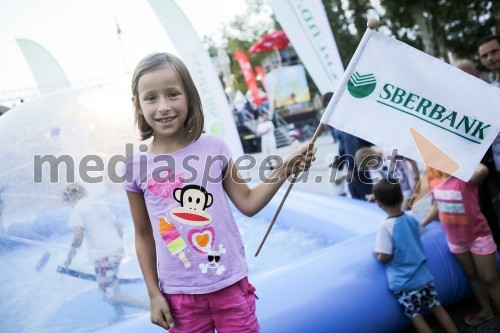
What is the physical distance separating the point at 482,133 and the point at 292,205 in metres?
3.21

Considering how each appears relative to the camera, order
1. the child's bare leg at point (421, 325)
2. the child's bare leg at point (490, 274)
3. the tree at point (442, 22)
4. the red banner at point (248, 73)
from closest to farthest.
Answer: the child's bare leg at point (421, 325), the child's bare leg at point (490, 274), the tree at point (442, 22), the red banner at point (248, 73)

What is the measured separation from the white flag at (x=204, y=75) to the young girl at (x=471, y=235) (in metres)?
3.85

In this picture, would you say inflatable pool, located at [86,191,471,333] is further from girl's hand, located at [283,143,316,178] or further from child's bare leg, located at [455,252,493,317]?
girl's hand, located at [283,143,316,178]

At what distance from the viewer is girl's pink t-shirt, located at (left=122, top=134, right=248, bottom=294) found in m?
1.32

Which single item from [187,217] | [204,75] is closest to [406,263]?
[187,217]

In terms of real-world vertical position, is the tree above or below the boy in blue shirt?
above

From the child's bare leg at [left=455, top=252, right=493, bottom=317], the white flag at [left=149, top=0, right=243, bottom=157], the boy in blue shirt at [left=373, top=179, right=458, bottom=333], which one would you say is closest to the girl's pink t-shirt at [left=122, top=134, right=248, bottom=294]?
the boy in blue shirt at [left=373, top=179, right=458, bottom=333]

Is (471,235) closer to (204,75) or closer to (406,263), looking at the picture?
(406,263)

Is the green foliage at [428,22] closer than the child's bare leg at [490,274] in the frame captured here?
No

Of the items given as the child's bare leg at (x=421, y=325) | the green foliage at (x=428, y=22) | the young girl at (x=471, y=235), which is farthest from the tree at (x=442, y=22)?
the child's bare leg at (x=421, y=325)

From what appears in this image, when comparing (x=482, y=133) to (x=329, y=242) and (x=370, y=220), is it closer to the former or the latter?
(x=370, y=220)

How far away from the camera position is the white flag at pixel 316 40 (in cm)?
496

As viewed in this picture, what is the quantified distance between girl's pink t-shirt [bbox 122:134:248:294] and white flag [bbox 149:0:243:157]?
4739 millimetres

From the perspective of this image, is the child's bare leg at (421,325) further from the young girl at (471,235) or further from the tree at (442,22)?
the tree at (442,22)
